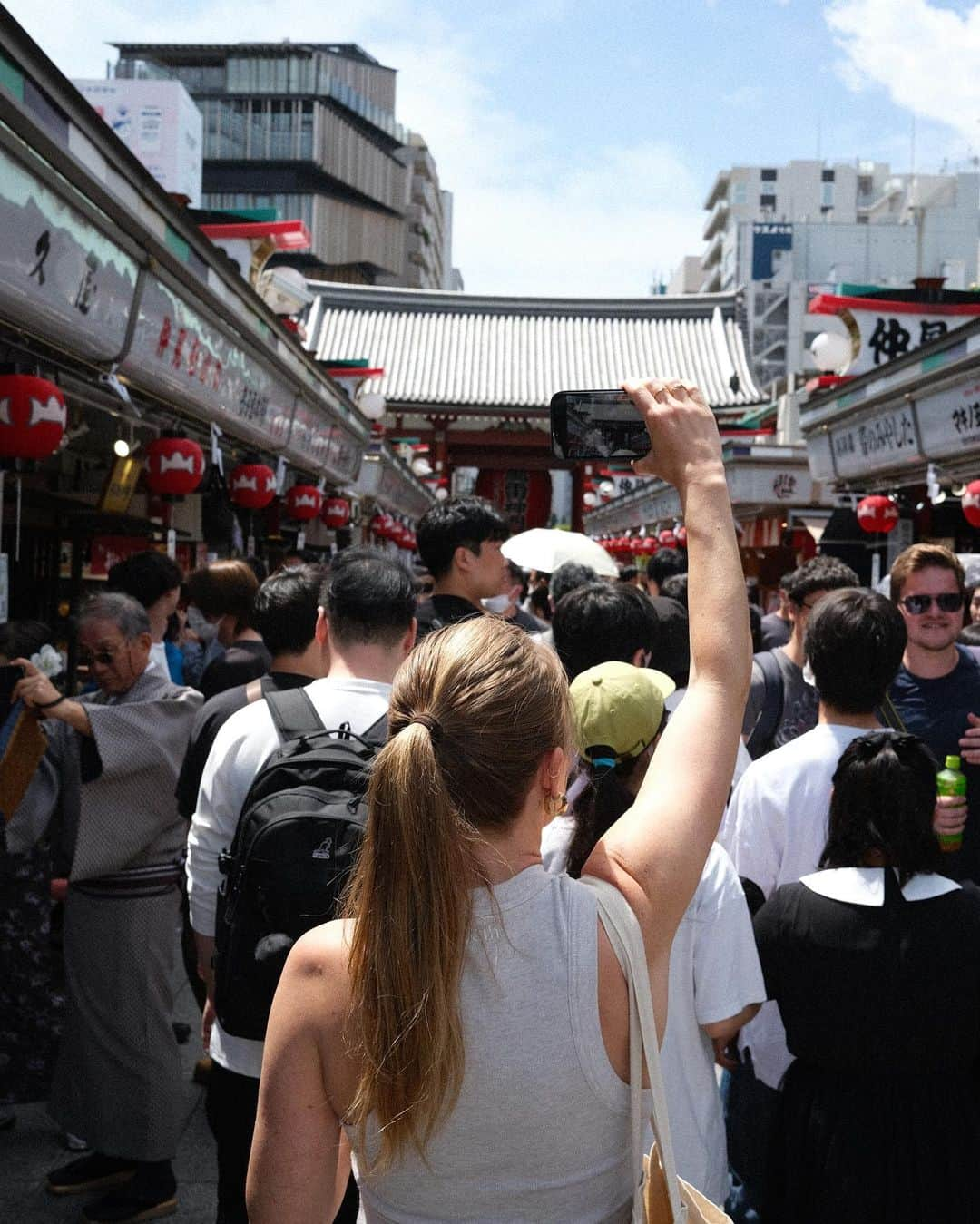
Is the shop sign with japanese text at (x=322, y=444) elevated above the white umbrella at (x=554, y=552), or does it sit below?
above

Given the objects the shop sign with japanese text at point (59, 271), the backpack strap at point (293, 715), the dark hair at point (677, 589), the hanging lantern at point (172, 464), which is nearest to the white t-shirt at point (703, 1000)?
the backpack strap at point (293, 715)

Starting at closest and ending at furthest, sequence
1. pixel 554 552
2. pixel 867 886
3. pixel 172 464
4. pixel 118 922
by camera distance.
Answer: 1. pixel 867 886
2. pixel 118 922
3. pixel 172 464
4. pixel 554 552

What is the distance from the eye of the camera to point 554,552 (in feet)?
25.1

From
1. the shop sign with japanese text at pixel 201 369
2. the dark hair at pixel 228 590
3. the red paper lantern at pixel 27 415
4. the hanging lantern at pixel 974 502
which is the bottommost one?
the dark hair at pixel 228 590

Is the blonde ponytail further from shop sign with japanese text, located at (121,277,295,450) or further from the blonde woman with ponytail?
shop sign with japanese text, located at (121,277,295,450)

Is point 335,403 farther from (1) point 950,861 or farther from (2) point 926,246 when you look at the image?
(2) point 926,246

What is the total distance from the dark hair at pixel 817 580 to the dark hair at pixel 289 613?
7.78 feet

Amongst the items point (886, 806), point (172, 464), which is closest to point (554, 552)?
point (172, 464)

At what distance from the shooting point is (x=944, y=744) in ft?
12.6

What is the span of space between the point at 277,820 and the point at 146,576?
10.9 ft

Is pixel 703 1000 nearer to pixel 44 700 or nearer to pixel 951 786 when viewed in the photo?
pixel 951 786

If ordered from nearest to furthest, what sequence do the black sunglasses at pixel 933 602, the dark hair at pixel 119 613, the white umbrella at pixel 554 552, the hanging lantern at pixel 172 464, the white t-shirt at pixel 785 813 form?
the white t-shirt at pixel 785 813
the dark hair at pixel 119 613
the black sunglasses at pixel 933 602
the hanging lantern at pixel 172 464
the white umbrella at pixel 554 552

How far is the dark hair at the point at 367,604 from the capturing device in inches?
114

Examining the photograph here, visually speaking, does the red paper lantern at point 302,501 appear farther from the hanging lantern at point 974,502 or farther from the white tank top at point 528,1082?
the white tank top at point 528,1082
